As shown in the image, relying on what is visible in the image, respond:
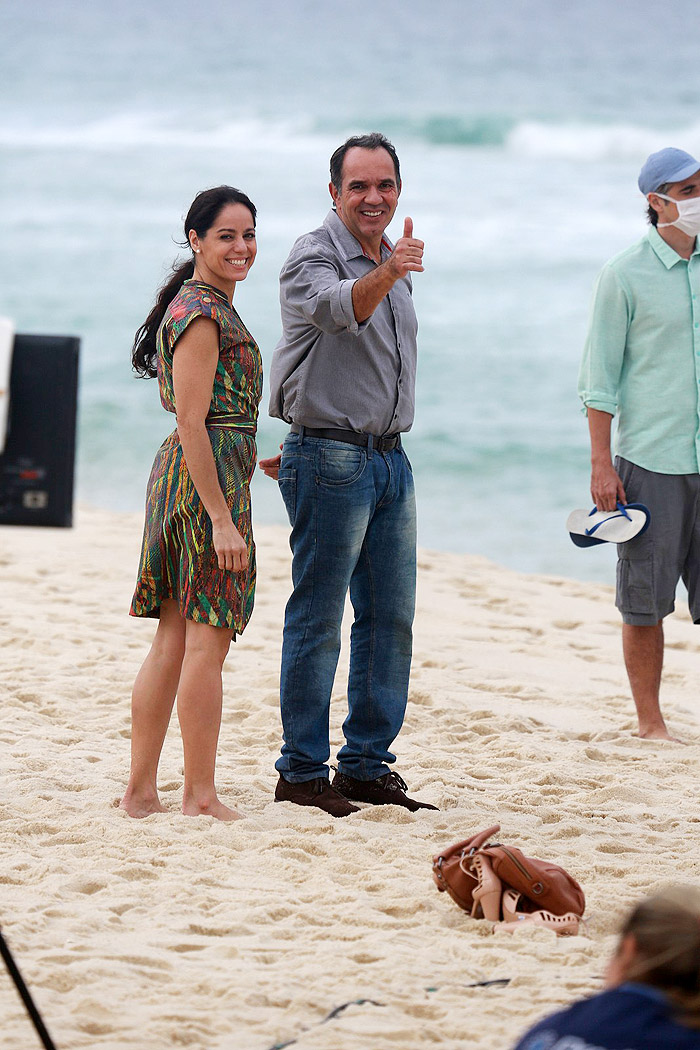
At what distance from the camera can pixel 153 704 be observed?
129 inches

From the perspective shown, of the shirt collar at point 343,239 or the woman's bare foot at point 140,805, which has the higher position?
the shirt collar at point 343,239

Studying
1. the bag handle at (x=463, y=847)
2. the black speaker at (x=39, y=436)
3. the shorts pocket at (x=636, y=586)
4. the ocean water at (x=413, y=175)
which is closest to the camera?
the black speaker at (x=39, y=436)

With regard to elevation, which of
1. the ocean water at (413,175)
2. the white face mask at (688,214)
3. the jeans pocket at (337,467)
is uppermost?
the ocean water at (413,175)

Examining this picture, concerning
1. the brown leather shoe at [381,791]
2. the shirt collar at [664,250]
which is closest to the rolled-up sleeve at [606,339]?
the shirt collar at [664,250]

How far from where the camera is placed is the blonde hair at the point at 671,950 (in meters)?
1.42

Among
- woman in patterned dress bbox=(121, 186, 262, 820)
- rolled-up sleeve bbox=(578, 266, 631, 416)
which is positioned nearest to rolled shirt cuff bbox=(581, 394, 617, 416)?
rolled-up sleeve bbox=(578, 266, 631, 416)

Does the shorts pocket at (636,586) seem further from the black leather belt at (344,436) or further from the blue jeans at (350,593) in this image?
the black leather belt at (344,436)

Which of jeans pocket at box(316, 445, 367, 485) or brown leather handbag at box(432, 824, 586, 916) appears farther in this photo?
jeans pocket at box(316, 445, 367, 485)

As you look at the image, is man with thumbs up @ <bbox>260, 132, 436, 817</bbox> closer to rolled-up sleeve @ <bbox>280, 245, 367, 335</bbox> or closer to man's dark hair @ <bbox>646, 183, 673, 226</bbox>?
rolled-up sleeve @ <bbox>280, 245, 367, 335</bbox>

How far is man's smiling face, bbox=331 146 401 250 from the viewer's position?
3.19 metres

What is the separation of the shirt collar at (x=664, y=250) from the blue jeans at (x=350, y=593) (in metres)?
1.29

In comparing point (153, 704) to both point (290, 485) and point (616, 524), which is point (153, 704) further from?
point (616, 524)

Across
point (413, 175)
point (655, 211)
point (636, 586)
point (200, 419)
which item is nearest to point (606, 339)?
point (655, 211)

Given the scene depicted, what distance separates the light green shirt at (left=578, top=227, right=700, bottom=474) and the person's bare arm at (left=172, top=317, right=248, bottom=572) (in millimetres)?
1542
